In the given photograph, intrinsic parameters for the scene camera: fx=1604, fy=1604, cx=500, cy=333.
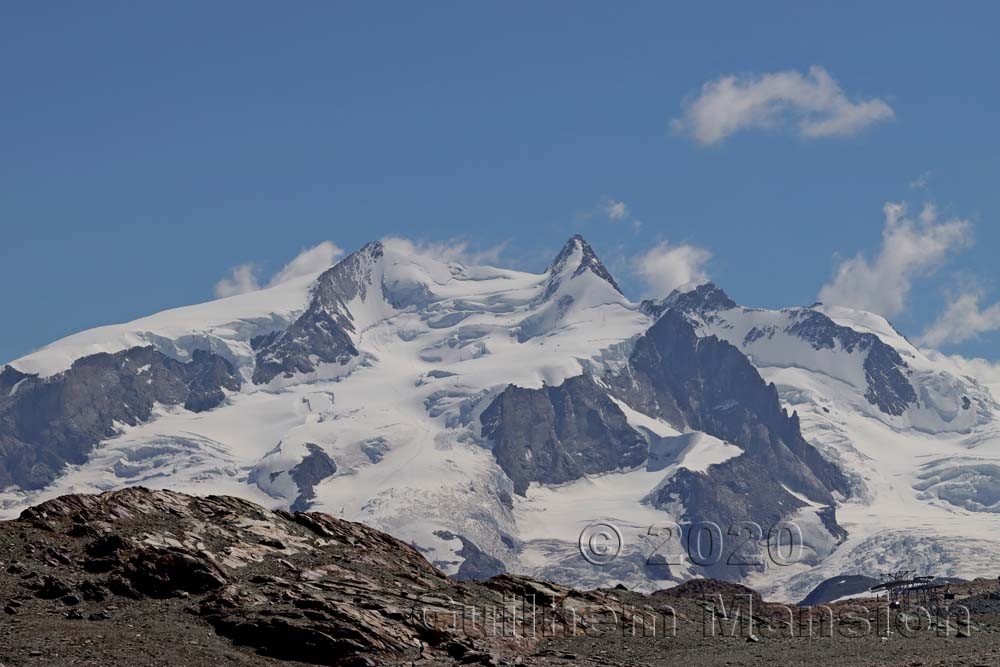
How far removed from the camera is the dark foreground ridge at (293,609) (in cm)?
5631

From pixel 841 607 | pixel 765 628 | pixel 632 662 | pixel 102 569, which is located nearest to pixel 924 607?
pixel 841 607

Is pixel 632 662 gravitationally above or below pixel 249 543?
below

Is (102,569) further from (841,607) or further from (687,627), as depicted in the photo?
(841,607)

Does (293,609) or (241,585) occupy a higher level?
(241,585)

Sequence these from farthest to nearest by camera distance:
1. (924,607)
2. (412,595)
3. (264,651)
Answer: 1. (924,607)
2. (412,595)
3. (264,651)

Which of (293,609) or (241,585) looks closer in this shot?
Answer: (293,609)

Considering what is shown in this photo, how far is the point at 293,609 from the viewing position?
59.0 metres

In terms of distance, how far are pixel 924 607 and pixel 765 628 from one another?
15069 mm

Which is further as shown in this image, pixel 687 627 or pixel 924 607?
pixel 924 607

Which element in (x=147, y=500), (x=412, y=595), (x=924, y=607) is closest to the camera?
(x=412, y=595)

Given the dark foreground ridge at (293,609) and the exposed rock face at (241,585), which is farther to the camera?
the exposed rock face at (241,585)

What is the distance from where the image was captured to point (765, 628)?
74125 millimetres

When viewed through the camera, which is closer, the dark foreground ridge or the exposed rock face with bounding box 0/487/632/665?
the dark foreground ridge

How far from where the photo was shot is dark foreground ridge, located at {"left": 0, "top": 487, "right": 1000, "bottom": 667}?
56.3 metres
